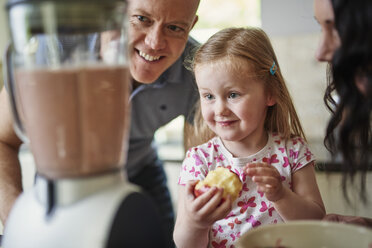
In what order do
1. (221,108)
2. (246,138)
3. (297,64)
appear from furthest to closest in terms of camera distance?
(297,64)
(246,138)
(221,108)

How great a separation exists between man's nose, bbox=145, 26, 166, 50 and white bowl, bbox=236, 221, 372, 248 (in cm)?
77


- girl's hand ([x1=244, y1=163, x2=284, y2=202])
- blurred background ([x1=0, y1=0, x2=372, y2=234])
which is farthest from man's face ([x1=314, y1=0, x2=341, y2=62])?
blurred background ([x1=0, y1=0, x2=372, y2=234])

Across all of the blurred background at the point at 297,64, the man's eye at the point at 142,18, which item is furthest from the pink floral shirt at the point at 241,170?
the blurred background at the point at 297,64

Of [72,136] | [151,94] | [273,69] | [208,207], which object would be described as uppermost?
[72,136]

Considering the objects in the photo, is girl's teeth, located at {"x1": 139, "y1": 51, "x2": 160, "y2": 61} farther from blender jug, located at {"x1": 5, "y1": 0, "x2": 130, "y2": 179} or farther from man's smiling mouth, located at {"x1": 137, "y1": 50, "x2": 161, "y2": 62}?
blender jug, located at {"x1": 5, "y1": 0, "x2": 130, "y2": 179}

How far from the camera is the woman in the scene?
672 mm

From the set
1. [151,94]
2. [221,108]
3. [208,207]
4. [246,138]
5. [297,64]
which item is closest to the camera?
[208,207]

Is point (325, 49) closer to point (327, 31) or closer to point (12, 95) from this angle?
point (327, 31)

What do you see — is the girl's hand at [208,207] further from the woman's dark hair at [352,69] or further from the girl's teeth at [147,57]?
the girl's teeth at [147,57]

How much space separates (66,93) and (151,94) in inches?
41.9

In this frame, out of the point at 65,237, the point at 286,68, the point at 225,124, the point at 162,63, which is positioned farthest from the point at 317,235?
the point at 286,68

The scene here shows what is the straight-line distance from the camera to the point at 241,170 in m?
1.17

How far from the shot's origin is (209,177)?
0.93m

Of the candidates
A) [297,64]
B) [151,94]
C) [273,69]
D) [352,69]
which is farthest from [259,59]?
[297,64]
